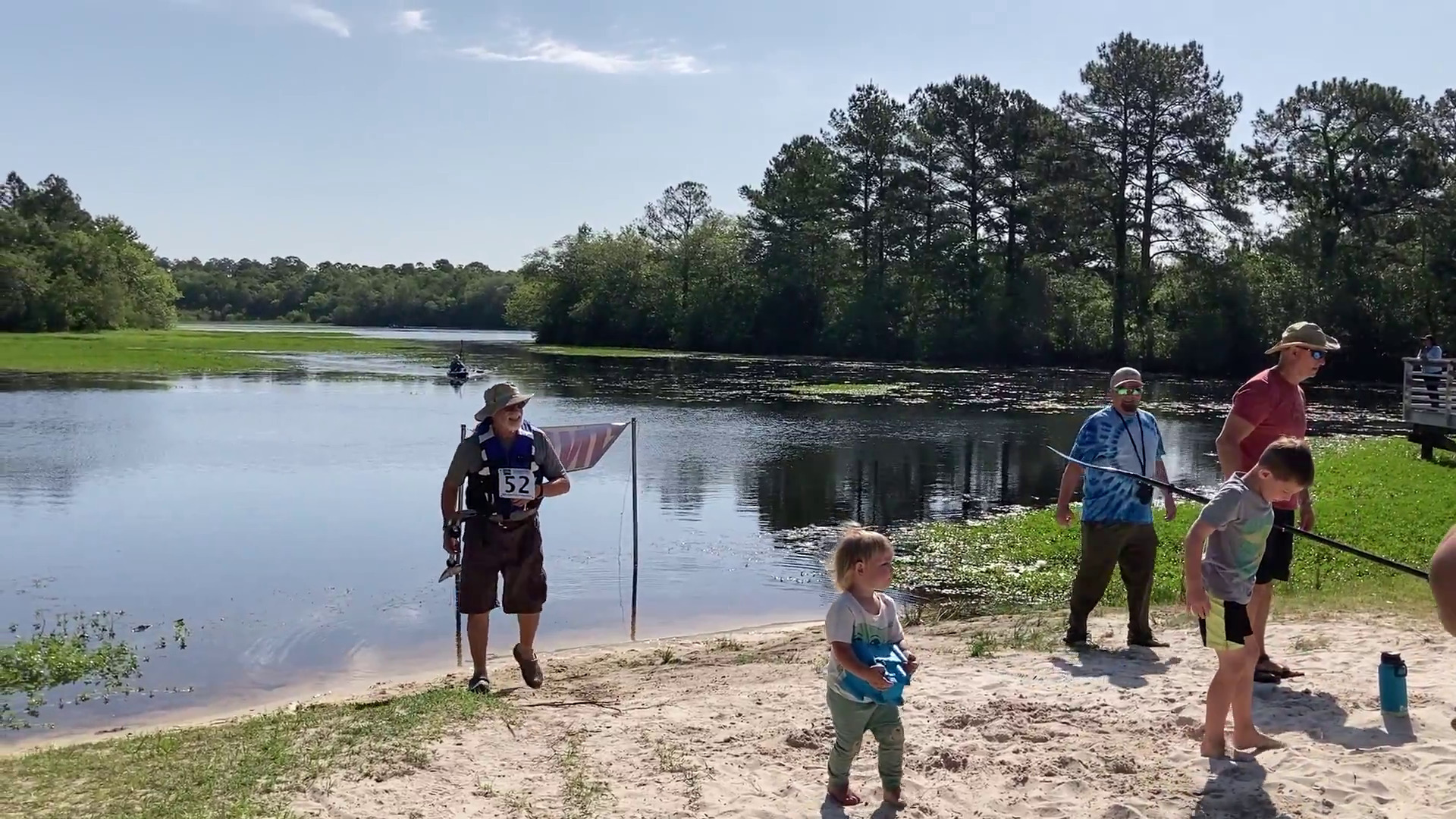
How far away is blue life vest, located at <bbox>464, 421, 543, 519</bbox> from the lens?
7434mm

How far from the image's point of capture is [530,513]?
762cm

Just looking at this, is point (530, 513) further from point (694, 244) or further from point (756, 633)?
point (694, 244)

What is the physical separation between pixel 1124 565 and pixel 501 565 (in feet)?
13.7

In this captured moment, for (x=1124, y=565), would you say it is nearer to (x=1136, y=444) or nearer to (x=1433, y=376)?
(x=1136, y=444)

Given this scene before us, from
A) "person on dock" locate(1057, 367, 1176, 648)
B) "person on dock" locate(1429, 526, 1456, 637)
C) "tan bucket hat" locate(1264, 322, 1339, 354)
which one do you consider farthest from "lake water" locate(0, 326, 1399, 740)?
"person on dock" locate(1429, 526, 1456, 637)

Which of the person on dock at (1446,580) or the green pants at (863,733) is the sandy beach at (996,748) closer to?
the green pants at (863,733)

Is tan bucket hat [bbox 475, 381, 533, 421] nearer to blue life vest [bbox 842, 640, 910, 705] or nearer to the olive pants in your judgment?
blue life vest [bbox 842, 640, 910, 705]

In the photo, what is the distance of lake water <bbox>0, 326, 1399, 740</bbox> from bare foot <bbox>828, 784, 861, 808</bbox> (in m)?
5.42

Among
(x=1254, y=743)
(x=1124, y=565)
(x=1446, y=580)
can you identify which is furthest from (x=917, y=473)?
(x=1446, y=580)

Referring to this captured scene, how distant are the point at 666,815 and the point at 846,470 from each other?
17436 mm

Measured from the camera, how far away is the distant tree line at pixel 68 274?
270 ft

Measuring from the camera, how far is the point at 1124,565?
7898mm

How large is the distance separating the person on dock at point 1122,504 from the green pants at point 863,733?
3068 millimetres

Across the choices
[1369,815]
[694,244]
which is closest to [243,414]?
[1369,815]
